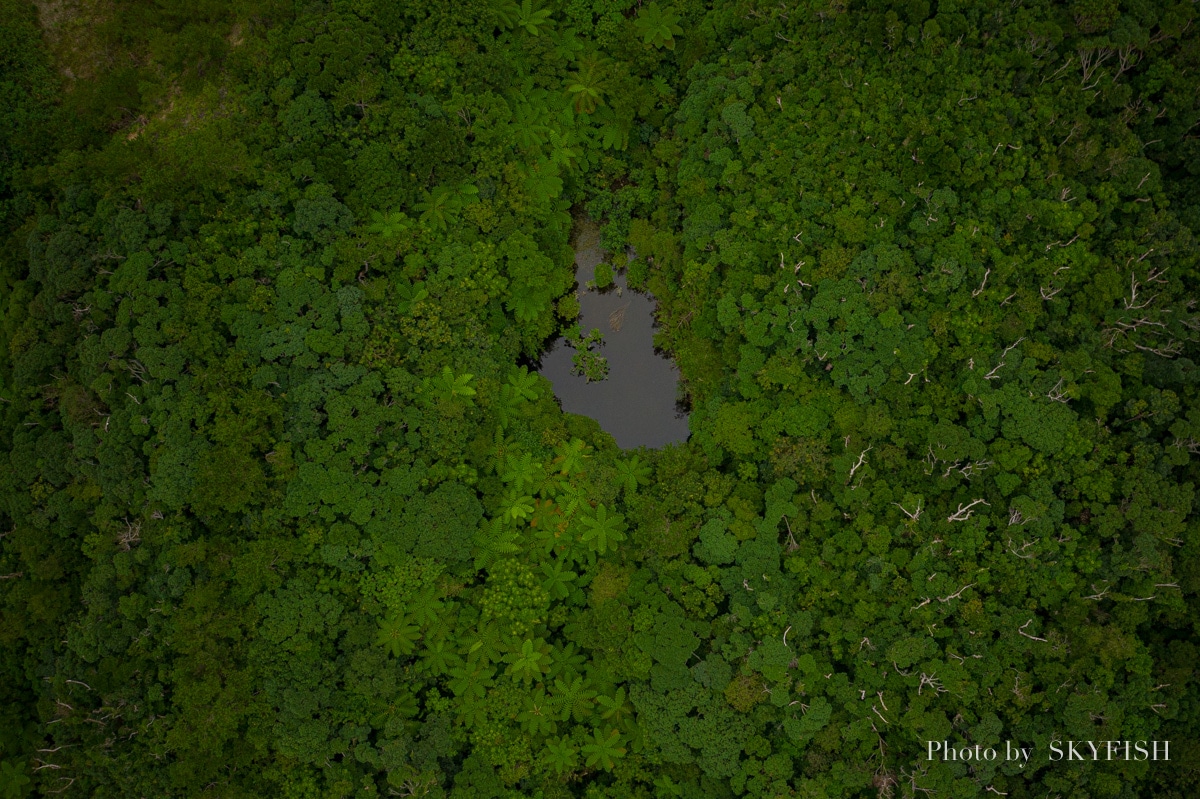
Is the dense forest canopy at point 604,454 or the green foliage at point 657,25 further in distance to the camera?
the green foliage at point 657,25

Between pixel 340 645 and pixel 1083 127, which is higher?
pixel 1083 127

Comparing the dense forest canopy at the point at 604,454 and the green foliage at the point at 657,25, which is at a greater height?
the green foliage at the point at 657,25

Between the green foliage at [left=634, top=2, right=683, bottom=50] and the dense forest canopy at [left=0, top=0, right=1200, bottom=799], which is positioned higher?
the green foliage at [left=634, top=2, right=683, bottom=50]

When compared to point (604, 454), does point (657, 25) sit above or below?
above

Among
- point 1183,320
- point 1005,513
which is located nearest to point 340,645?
point 1005,513

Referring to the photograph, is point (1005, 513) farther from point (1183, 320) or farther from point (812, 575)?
point (1183, 320)

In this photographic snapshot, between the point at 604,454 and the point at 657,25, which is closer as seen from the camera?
the point at 604,454

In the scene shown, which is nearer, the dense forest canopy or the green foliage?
the dense forest canopy

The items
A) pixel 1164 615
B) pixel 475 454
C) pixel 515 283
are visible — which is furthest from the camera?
pixel 515 283
